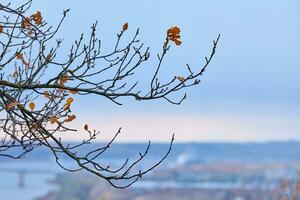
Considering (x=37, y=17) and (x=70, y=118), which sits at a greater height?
(x=37, y=17)

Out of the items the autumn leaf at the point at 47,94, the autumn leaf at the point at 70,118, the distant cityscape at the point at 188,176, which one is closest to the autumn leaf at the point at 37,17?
the autumn leaf at the point at 47,94

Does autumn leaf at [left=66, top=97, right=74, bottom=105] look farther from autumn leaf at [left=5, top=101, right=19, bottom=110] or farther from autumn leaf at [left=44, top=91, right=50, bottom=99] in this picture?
autumn leaf at [left=44, top=91, right=50, bottom=99]

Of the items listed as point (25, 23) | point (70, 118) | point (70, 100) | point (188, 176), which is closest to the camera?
point (70, 100)

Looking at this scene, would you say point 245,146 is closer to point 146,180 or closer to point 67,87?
point 146,180

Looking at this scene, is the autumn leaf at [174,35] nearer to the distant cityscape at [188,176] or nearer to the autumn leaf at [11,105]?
the autumn leaf at [11,105]

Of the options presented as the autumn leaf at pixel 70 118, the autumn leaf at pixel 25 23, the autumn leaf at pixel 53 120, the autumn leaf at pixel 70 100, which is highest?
the autumn leaf at pixel 25 23

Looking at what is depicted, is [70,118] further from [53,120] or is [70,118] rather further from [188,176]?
[188,176]

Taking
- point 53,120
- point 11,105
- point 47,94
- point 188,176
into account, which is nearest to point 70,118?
point 53,120

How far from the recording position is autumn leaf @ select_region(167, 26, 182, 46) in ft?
17.6

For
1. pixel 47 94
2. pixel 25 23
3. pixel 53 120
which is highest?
pixel 25 23

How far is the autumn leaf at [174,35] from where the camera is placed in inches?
211

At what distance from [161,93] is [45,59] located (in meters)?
0.93

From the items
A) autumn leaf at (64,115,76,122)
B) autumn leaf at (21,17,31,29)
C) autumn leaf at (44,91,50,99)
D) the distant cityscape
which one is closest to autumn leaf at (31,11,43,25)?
autumn leaf at (21,17,31,29)

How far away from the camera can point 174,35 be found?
539 centimetres
